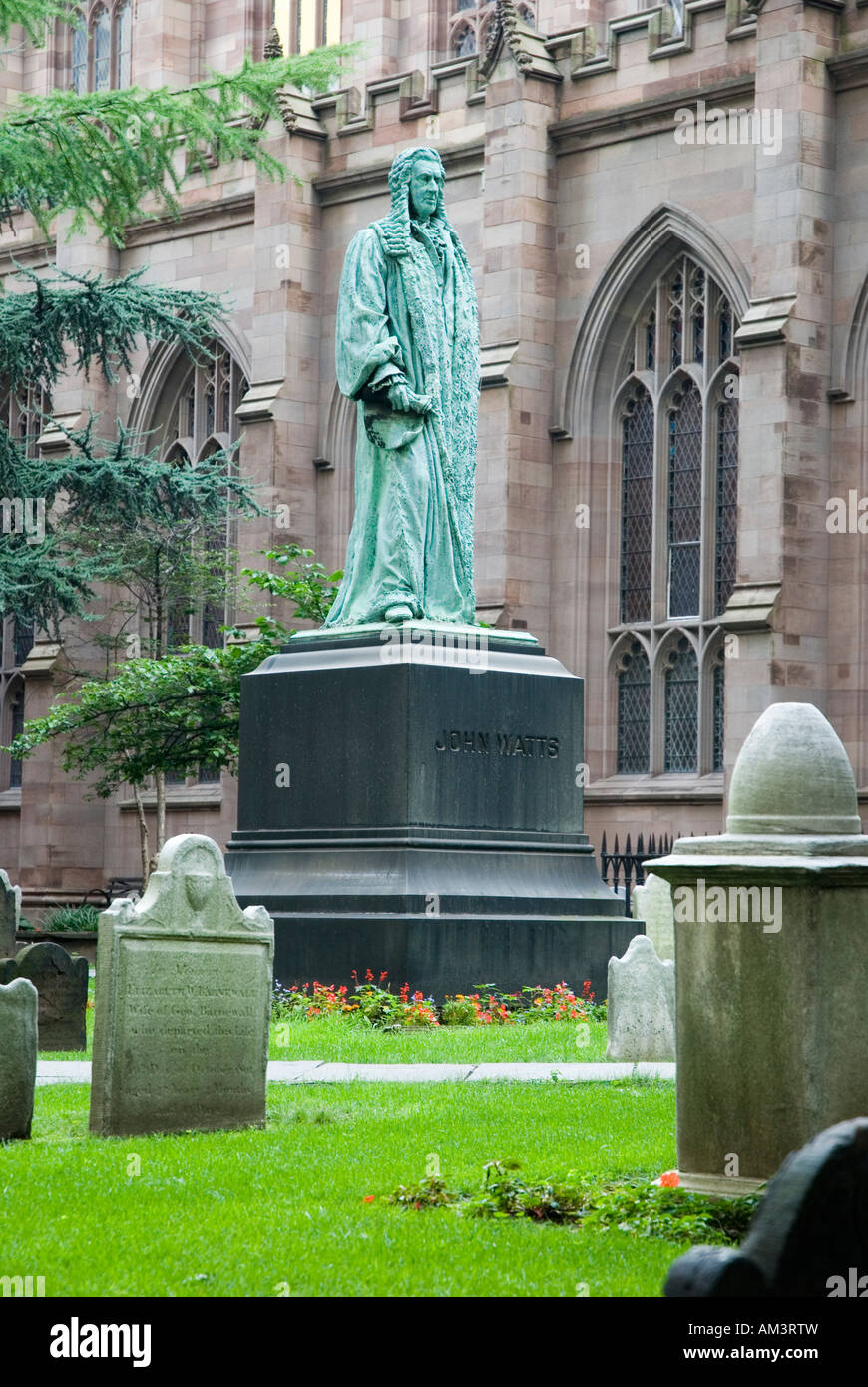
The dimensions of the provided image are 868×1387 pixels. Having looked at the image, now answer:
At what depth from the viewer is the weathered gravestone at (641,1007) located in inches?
487

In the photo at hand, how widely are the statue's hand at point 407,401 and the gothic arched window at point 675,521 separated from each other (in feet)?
39.5

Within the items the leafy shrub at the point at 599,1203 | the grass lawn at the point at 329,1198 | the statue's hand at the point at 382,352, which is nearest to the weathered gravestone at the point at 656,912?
the statue's hand at the point at 382,352

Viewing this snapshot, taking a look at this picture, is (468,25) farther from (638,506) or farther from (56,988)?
(56,988)

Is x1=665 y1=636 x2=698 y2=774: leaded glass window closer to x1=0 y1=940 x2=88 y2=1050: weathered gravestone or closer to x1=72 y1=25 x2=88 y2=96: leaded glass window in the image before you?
x1=0 y1=940 x2=88 y2=1050: weathered gravestone

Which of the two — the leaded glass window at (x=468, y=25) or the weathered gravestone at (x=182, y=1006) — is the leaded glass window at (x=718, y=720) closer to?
the leaded glass window at (x=468, y=25)

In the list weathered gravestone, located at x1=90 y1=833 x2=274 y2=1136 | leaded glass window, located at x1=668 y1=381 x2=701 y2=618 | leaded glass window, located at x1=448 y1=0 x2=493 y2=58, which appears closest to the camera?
weathered gravestone, located at x1=90 y1=833 x2=274 y2=1136

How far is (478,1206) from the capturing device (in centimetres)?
741

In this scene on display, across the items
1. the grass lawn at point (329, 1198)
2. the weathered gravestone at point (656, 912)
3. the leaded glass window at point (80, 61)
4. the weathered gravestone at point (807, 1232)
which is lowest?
the grass lawn at point (329, 1198)

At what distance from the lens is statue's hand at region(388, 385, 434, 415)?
16.2m

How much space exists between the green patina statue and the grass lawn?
6167 millimetres

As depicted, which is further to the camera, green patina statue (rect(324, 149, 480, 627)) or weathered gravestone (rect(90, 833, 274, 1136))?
green patina statue (rect(324, 149, 480, 627))

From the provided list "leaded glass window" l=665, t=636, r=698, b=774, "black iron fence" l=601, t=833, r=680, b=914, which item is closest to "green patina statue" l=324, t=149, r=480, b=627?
"black iron fence" l=601, t=833, r=680, b=914

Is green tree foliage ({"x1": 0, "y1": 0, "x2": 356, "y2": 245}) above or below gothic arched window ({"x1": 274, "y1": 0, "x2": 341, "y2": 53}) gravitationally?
below
